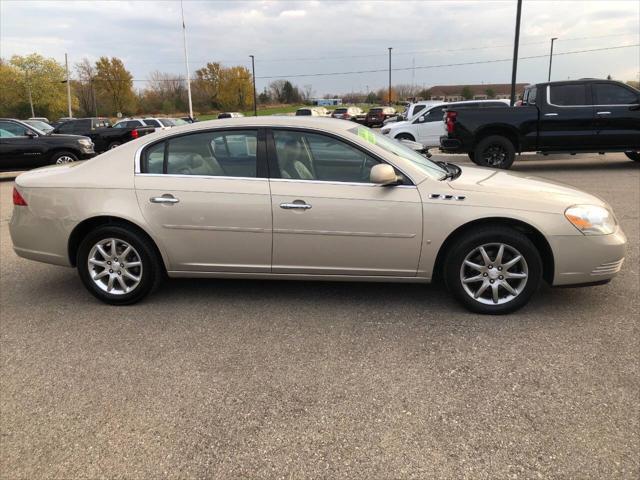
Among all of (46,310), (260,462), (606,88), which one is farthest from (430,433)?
(606,88)

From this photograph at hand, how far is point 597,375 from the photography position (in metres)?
3.02

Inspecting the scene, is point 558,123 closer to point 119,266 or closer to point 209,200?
point 209,200

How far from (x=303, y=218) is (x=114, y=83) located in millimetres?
77907

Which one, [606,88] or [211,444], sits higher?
[606,88]

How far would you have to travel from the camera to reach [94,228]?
421 centimetres

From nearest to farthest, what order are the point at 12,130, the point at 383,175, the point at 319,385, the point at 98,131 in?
the point at 319,385 < the point at 383,175 < the point at 12,130 < the point at 98,131

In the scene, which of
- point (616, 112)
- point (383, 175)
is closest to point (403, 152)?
point (383, 175)

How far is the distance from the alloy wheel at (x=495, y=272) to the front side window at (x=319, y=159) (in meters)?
1.03

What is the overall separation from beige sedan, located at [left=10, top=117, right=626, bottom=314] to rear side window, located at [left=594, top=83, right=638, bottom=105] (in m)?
8.52

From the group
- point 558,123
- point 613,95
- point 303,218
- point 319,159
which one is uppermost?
point 613,95

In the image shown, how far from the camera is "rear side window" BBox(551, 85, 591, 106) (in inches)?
439

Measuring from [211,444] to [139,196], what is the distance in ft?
7.41

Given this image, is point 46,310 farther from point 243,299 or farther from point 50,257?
point 243,299

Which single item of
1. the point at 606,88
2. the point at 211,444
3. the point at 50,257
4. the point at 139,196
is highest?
the point at 606,88
